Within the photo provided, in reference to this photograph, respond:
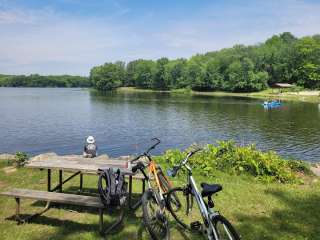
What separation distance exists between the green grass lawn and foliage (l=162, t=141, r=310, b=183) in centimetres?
46

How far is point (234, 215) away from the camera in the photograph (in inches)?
247

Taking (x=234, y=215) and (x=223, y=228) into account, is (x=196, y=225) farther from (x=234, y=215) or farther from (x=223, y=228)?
(x=234, y=215)

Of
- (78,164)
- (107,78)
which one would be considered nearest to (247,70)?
(107,78)

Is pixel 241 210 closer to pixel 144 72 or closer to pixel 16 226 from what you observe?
pixel 16 226

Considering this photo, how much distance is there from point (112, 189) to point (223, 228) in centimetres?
188

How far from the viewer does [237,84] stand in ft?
304

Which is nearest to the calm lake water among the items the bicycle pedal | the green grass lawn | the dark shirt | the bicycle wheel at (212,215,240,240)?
the dark shirt

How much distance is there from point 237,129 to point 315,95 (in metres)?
53.6

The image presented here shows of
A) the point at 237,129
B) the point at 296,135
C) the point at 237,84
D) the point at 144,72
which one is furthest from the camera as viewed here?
the point at 144,72

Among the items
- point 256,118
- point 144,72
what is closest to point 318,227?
point 256,118

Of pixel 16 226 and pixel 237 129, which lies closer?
pixel 16 226

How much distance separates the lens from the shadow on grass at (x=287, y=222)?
17.8 ft

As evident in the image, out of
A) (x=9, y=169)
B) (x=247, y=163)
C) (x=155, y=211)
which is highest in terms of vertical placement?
(x=155, y=211)

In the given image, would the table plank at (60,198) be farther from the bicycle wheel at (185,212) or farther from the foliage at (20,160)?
the foliage at (20,160)
